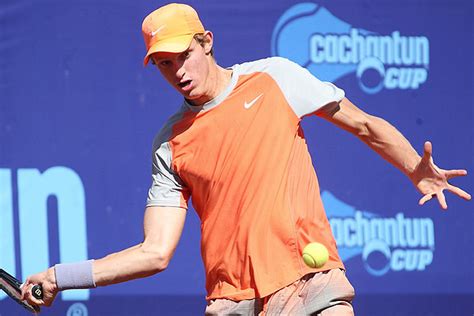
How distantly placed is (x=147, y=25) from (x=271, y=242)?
923 mm

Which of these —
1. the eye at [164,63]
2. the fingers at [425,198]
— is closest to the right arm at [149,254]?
the eye at [164,63]

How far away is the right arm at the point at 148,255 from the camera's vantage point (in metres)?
4.14

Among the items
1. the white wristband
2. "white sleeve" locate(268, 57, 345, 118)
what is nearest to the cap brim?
"white sleeve" locate(268, 57, 345, 118)

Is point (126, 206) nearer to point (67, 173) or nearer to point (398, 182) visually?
point (67, 173)

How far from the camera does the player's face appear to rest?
4070mm

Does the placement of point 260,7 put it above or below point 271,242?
above

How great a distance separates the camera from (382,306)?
678cm

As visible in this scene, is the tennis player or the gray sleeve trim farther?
the gray sleeve trim

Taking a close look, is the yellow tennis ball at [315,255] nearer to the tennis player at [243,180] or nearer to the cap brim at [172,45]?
the tennis player at [243,180]

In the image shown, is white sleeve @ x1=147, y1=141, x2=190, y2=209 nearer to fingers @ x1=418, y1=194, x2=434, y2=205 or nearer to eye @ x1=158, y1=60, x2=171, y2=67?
eye @ x1=158, y1=60, x2=171, y2=67

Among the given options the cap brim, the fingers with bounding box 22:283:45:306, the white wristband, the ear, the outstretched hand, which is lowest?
the fingers with bounding box 22:283:45:306

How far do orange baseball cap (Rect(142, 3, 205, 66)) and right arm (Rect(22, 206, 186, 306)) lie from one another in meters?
0.59

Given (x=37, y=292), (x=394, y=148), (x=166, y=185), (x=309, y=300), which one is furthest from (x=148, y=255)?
(x=394, y=148)

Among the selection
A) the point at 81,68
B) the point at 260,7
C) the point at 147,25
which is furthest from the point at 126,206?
the point at 147,25
